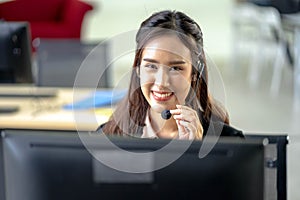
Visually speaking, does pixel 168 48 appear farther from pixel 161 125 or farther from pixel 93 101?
pixel 93 101

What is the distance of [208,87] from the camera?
1.00 metres

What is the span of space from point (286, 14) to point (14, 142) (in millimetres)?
4686

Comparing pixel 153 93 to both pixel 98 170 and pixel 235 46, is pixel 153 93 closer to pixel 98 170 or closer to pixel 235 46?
pixel 98 170

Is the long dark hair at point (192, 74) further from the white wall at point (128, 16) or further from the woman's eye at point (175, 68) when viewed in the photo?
the white wall at point (128, 16)

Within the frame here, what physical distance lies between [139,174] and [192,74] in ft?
0.88

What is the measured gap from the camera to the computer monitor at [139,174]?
0.77 metres

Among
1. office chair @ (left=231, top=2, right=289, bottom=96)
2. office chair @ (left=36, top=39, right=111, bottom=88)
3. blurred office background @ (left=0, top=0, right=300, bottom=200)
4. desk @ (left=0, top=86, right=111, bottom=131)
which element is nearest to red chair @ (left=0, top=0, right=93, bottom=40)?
blurred office background @ (left=0, top=0, right=300, bottom=200)

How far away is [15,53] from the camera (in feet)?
7.07

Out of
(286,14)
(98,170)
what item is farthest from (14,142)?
(286,14)

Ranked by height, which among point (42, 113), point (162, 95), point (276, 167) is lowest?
point (42, 113)

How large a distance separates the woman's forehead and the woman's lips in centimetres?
7

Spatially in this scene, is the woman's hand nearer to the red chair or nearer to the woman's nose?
the woman's nose

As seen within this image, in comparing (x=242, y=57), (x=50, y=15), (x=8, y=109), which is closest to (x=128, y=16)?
(x=50, y=15)

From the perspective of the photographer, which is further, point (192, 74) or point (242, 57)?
point (242, 57)
